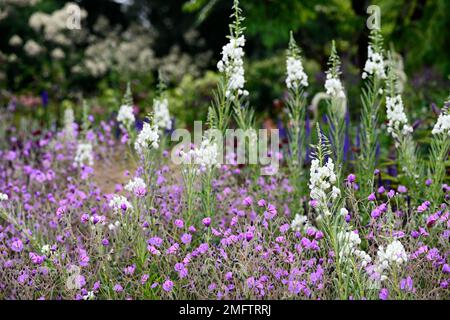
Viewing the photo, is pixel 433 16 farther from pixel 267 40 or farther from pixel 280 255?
pixel 280 255

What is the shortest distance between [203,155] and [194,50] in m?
16.4

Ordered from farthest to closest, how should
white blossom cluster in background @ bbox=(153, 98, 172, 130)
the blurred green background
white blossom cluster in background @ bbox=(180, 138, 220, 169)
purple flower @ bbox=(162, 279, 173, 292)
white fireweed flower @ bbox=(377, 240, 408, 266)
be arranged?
1. the blurred green background
2. white blossom cluster in background @ bbox=(153, 98, 172, 130)
3. white blossom cluster in background @ bbox=(180, 138, 220, 169)
4. purple flower @ bbox=(162, 279, 173, 292)
5. white fireweed flower @ bbox=(377, 240, 408, 266)

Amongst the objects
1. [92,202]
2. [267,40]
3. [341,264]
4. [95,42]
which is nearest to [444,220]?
[341,264]

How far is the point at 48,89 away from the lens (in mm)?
11164

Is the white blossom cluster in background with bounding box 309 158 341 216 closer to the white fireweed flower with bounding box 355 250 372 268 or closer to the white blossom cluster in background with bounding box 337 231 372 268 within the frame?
the white blossom cluster in background with bounding box 337 231 372 268

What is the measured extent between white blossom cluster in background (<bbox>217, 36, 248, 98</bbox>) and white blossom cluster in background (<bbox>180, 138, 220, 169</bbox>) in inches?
14.4

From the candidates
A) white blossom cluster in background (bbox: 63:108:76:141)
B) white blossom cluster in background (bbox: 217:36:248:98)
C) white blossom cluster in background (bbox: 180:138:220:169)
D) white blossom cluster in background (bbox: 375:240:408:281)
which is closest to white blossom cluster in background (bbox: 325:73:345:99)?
white blossom cluster in background (bbox: 217:36:248:98)

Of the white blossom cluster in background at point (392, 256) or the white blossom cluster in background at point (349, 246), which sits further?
the white blossom cluster in background at point (349, 246)

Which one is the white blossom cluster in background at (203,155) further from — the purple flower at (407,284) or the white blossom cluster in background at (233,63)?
the purple flower at (407,284)


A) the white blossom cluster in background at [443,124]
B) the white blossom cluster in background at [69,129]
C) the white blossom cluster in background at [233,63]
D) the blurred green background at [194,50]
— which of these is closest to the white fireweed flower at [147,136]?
the white blossom cluster in background at [233,63]

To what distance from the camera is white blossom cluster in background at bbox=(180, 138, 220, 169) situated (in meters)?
3.43

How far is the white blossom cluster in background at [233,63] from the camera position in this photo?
11.8 feet

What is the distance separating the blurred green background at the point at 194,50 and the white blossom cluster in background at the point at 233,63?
5.15ft
